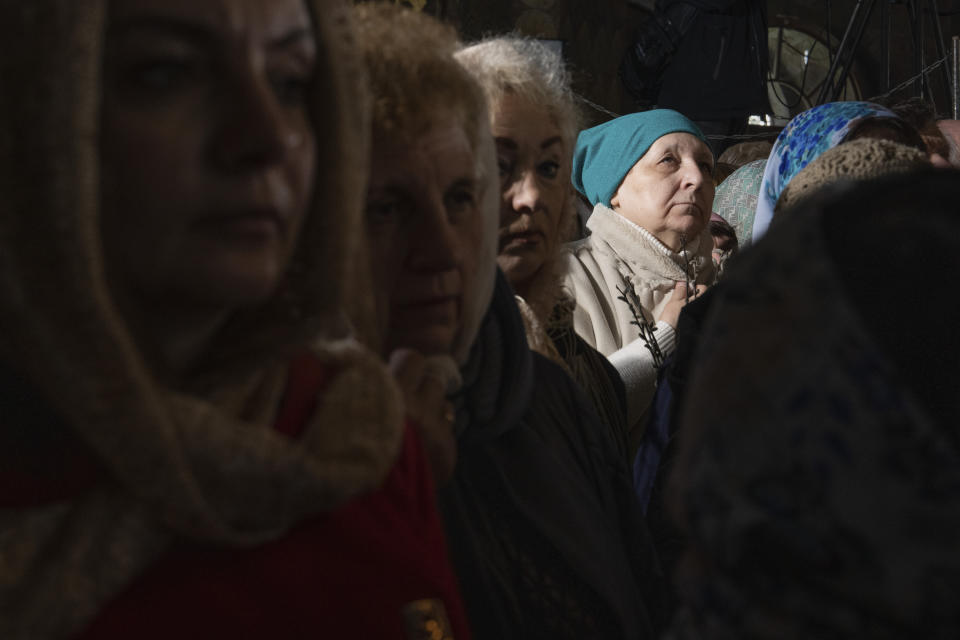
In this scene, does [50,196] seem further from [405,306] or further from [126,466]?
[405,306]

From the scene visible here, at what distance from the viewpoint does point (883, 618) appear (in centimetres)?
53

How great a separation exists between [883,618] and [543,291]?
49.3 inches

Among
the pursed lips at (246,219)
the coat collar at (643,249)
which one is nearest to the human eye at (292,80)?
the pursed lips at (246,219)

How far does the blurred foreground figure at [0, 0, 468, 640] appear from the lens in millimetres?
624

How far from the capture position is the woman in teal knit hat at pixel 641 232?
2270mm

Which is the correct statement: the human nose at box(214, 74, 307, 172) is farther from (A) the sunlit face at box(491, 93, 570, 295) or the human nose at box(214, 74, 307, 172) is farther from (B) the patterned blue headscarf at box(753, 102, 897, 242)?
(B) the patterned blue headscarf at box(753, 102, 897, 242)

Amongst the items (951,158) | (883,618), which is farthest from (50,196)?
(951,158)

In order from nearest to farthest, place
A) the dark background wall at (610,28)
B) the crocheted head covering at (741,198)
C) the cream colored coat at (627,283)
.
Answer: the cream colored coat at (627,283), the crocheted head covering at (741,198), the dark background wall at (610,28)

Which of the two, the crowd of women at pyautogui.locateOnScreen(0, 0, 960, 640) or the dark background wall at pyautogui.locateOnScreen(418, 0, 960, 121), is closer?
the crowd of women at pyautogui.locateOnScreen(0, 0, 960, 640)

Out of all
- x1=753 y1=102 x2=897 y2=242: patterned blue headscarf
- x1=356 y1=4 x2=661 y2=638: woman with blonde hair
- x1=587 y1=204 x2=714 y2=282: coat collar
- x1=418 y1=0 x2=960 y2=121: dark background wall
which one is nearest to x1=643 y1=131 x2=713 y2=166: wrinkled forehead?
x1=587 y1=204 x2=714 y2=282: coat collar

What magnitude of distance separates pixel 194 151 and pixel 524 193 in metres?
1.06

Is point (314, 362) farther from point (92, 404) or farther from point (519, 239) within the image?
point (519, 239)

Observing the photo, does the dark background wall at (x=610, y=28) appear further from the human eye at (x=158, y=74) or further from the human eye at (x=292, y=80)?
the human eye at (x=158, y=74)

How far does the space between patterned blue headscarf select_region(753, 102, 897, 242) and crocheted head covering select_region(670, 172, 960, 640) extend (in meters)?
1.57
